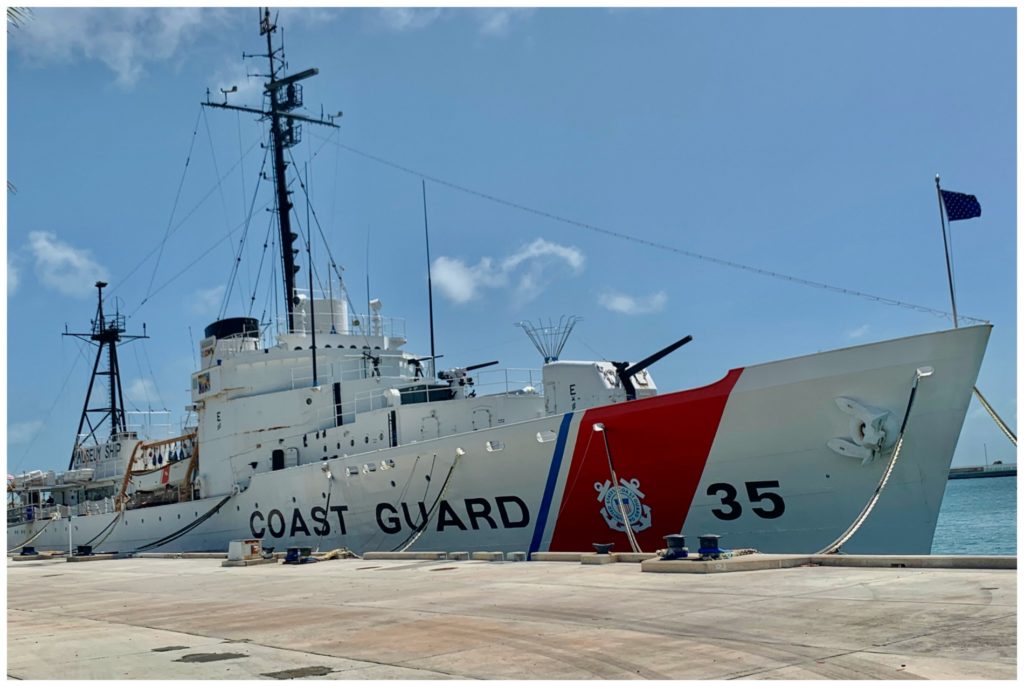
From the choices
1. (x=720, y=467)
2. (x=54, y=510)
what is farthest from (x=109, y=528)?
(x=720, y=467)

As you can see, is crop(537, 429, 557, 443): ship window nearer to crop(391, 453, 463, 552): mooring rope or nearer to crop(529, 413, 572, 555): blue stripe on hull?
crop(529, 413, 572, 555): blue stripe on hull

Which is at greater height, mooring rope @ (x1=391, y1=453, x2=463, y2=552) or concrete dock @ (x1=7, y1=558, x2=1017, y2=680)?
mooring rope @ (x1=391, y1=453, x2=463, y2=552)

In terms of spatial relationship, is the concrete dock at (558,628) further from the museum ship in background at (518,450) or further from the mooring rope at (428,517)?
the mooring rope at (428,517)

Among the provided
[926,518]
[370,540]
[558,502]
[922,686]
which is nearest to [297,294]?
[370,540]

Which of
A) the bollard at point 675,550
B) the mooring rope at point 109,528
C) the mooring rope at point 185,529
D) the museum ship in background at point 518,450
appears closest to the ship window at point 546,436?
the museum ship in background at point 518,450

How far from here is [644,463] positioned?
45.8 ft

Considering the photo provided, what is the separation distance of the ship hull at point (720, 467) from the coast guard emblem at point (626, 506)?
0.02 metres

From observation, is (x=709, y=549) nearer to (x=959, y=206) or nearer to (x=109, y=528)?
(x=959, y=206)

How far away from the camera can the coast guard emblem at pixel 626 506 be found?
1407 centimetres

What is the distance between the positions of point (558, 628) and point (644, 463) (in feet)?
23.6

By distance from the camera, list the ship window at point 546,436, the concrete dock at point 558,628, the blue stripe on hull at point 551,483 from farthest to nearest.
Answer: the ship window at point 546,436 < the blue stripe on hull at point 551,483 < the concrete dock at point 558,628

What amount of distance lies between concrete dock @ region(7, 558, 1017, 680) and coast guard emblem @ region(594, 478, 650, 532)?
107 inches

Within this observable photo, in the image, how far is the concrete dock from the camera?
5.39 meters

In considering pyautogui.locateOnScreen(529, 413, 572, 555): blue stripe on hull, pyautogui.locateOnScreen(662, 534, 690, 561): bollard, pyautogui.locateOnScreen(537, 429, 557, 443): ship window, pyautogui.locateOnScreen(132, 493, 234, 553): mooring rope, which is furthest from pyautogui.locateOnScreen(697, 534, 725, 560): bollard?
pyautogui.locateOnScreen(132, 493, 234, 553): mooring rope
